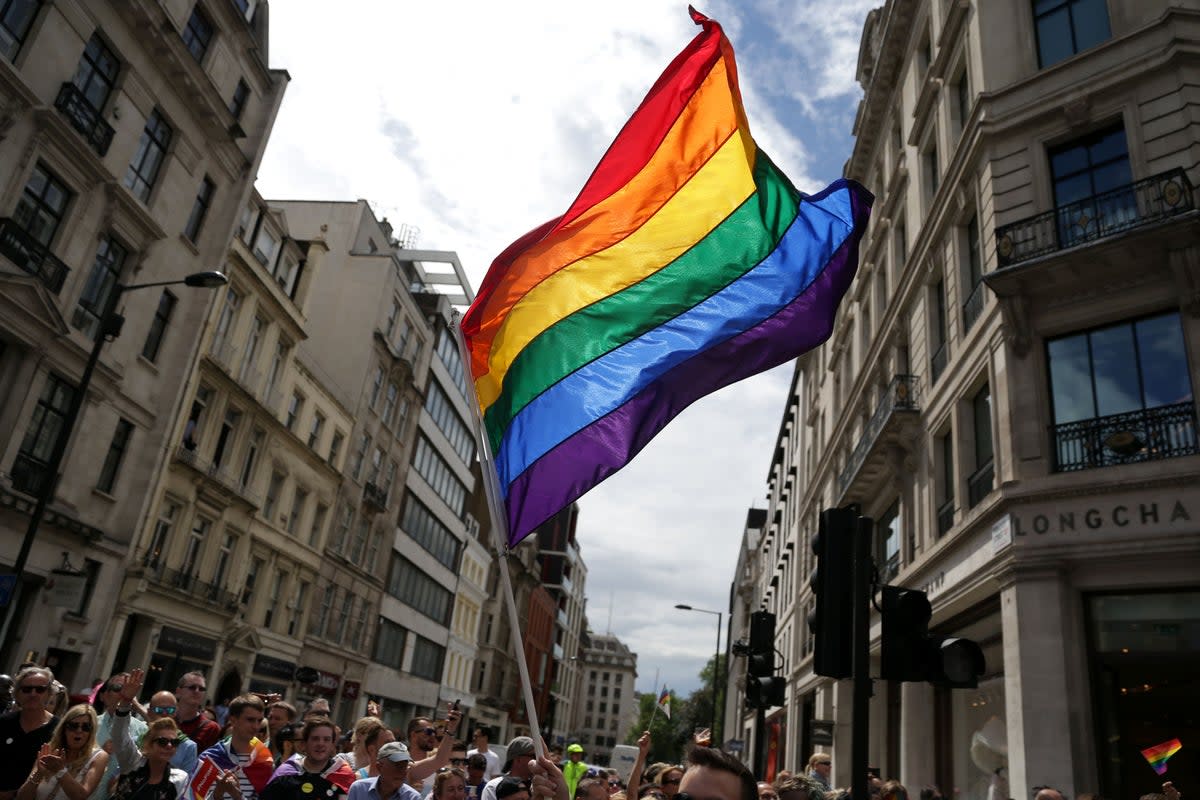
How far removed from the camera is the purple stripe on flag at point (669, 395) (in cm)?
598

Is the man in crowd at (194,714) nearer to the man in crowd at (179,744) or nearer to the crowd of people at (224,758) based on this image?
the crowd of people at (224,758)

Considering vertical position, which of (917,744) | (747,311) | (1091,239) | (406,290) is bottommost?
(917,744)

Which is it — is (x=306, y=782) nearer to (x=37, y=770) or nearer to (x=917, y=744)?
(x=37, y=770)

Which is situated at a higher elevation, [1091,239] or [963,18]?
[963,18]

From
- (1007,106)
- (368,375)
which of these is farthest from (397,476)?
(1007,106)

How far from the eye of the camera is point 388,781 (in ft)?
19.2

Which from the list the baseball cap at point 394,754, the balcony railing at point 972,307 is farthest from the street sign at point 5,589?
the balcony railing at point 972,307

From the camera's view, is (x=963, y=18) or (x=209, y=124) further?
(x=209, y=124)

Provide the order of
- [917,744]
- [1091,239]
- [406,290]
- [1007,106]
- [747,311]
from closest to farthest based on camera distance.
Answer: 1. [747,311]
2. [1091,239]
3. [1007,106]
4. [917,744]
5. [406,290]

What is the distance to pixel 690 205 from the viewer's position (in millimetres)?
6883

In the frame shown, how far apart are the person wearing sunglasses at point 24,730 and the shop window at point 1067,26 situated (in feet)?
58.1

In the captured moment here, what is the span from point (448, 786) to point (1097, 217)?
1334 centimetres

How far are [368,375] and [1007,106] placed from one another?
29.0 meters

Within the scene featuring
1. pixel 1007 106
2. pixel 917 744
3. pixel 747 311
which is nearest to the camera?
pixel 747 311
